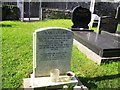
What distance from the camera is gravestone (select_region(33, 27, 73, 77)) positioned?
11.2 feet

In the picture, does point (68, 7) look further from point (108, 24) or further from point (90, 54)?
point (90, 54)

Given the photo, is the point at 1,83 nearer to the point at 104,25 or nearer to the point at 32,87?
the point at 32,87

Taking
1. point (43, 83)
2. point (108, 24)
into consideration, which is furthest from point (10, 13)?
point (43, 83)

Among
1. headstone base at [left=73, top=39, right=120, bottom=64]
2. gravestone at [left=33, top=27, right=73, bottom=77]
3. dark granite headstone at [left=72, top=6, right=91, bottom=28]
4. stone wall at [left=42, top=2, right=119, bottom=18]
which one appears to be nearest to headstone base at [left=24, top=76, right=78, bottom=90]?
gravestone at [left=33, top=27, right=73, bottom=77]

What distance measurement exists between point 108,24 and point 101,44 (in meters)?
2.07

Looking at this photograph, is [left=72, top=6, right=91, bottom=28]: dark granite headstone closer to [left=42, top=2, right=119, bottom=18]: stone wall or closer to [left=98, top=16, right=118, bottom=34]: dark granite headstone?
[left=98, top=16, right=118, bottom=34]: dark granite headstone

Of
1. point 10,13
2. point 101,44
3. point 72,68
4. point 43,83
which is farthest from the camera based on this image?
point 10,13

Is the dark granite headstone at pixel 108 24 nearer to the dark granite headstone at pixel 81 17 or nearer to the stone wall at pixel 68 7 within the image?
the dark granite headstone at pixel 81 17

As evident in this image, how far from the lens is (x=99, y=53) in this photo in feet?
15.8

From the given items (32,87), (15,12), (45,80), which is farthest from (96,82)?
(15,12)

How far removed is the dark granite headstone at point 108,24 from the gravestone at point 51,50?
11.0ft

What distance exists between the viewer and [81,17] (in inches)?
267

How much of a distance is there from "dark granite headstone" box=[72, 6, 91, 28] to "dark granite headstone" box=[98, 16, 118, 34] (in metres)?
0.48

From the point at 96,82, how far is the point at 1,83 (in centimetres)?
173
